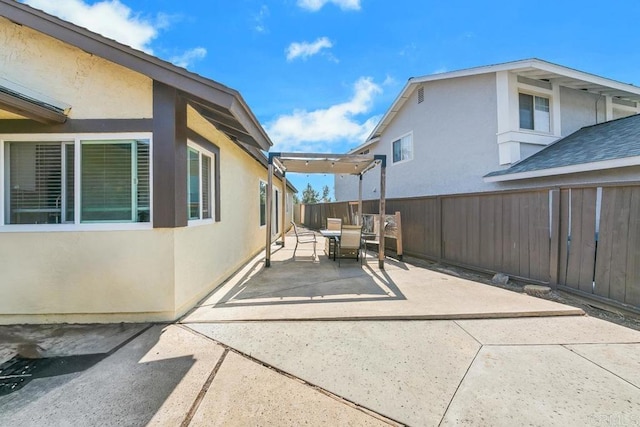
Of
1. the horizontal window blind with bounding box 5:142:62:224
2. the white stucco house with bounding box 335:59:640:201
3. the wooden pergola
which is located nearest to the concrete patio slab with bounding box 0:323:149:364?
the horizontal window blind with bounding box 5:142:62:224

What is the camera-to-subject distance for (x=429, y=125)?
427 inches

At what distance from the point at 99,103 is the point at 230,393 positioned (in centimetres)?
398

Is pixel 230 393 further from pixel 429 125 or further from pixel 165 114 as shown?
pixel 429 125

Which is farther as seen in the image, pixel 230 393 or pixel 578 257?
pixel 578 257

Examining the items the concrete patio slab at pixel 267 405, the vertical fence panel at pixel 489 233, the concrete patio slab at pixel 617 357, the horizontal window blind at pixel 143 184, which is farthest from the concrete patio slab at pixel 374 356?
the vertical fence panel at pixel 489 233

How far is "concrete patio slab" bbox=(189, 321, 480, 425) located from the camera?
2.25m

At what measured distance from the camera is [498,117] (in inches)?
328

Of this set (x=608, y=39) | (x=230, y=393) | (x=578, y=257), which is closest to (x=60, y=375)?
(x=230, y=393)

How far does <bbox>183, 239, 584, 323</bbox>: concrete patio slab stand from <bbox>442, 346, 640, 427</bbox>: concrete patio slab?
3.71ft

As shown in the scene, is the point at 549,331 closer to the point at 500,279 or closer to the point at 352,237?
the point at 500,279

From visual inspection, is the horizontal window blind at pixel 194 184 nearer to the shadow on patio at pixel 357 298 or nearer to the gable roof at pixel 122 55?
the gable roof at pixel 122 55

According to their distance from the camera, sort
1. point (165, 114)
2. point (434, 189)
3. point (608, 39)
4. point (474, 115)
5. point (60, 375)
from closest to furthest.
Answer: point (60, 375) < point (165, 114) < point (474, 115) < point (608, 39) < point (434, 189)

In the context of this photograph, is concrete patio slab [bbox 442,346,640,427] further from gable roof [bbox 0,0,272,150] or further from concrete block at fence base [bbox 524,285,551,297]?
gable roof [bbox 0,0,272,150]

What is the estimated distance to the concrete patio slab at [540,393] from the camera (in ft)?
6.64
